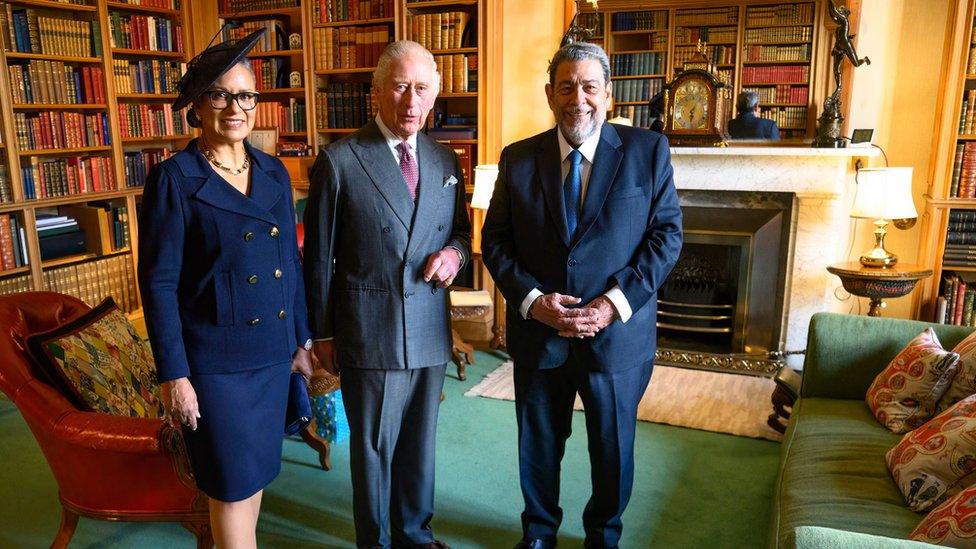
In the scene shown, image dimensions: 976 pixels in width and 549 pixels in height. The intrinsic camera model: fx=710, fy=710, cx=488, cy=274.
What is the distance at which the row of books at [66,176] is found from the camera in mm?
4156

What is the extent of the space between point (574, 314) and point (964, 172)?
2904 millimetres

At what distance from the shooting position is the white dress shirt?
6.19 ft

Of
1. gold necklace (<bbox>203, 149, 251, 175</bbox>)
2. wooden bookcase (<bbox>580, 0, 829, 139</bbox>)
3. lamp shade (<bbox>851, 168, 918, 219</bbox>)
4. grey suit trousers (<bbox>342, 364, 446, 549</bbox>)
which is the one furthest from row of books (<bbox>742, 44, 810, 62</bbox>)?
gold necklace (<bbox>203, 149, 251, 175</bbox>)

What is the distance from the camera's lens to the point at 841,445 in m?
2.10

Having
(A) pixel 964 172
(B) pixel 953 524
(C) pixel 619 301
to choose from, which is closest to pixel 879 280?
(A) pixel 964 172

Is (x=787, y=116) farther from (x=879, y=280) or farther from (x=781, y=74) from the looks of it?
(x=879, y=280)

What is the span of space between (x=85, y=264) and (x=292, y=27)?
2.11m

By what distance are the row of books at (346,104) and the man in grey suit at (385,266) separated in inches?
113

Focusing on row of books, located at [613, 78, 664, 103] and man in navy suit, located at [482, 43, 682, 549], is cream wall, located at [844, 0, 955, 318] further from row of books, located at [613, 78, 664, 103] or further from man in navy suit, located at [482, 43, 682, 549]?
man in navy suit, located at [482, 43, 682, 549]

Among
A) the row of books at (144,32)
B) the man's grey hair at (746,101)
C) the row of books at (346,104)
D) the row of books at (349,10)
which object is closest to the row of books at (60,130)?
the row of books at (144,32)

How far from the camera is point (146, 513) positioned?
6.80 ft

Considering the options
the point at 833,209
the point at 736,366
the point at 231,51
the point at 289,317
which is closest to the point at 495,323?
the point at 736,366

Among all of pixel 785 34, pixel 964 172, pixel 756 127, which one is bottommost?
pixel 964 172

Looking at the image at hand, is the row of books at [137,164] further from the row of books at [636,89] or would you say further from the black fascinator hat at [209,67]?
the black fascinator hat at [209,67]
